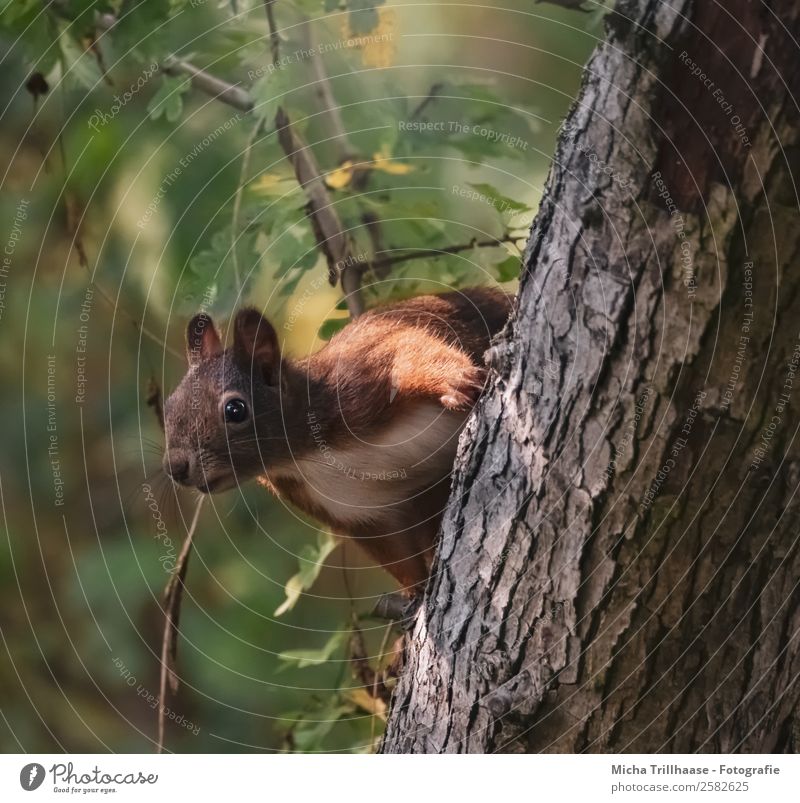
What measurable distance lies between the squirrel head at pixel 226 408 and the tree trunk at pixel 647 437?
0.78 metres

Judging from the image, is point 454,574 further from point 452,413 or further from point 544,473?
point 452,413

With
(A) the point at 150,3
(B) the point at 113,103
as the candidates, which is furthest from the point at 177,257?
(A) the point at 150,3

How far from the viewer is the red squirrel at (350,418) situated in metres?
2.70

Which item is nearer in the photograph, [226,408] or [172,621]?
[226,408]

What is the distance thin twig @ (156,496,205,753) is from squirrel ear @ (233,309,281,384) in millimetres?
447

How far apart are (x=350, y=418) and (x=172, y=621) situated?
0.85m

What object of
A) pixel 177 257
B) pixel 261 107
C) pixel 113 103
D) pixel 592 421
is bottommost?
pixel 592 421

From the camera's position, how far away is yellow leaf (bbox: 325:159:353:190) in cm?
283

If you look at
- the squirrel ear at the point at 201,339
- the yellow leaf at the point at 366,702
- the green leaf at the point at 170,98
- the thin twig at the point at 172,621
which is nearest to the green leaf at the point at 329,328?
the squirrel ear at the point at 201,339

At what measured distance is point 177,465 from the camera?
2.66 m

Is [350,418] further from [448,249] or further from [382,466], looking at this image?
[448,249]

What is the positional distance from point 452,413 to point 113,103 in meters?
1.39

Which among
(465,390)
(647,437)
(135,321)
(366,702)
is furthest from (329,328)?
(647,437)
